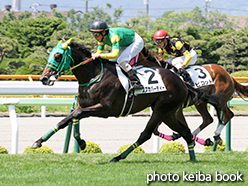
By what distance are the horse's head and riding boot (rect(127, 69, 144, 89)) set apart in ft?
2.45

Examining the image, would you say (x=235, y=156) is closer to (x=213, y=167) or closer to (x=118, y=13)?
(x=213, y=167)

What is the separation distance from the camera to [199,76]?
659 cm

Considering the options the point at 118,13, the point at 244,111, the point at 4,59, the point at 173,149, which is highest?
the point at 173,149

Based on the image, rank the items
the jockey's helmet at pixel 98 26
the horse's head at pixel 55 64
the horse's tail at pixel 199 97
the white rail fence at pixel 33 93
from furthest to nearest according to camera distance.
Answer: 1. the white rail fence at pixel 33 93
2. the horse's tail at pixel 199 97
3. the jockey's helmet at pixel 98 26
4. the horse's head at pixel 55 64

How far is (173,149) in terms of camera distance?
6219 mm

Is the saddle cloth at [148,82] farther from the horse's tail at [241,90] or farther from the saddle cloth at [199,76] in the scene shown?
the horse's tail at [241,90]

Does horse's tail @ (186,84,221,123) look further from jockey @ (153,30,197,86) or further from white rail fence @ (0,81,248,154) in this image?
white rail fence @ (0,81,248,154)

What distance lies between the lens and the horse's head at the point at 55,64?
4871mm

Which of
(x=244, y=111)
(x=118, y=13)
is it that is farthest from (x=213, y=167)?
(x=118, y=13)

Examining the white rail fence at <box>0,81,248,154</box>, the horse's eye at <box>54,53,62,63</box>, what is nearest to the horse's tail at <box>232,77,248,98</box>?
the white rail fence at <box>0,81,248,154</box>

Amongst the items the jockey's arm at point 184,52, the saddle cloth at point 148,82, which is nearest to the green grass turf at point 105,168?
the saddle cloth at point 148,82

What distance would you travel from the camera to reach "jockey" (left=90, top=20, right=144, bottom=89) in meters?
5.16

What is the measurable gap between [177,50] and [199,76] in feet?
1.72

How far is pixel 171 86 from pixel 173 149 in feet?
4.47
